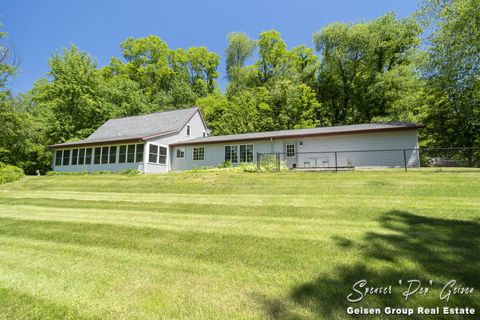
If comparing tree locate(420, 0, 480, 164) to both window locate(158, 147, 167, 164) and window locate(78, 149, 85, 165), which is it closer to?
window locate(158, 147, 167, 164)

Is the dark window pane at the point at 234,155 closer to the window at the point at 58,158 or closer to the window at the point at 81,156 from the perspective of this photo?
the window at the point at 81,156

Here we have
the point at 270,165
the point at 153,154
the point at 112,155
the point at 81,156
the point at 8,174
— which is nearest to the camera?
the point at 270,165

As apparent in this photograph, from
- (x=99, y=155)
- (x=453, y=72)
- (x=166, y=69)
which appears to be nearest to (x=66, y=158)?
(x=99, y=155)

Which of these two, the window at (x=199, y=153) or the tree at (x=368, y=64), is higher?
the tree at (x=368, y=64)

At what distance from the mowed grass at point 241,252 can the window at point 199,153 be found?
1141cm

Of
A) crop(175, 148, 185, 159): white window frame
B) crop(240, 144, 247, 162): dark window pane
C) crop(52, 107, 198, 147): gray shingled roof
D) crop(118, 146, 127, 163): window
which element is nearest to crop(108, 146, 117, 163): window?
crop(118, 146, 127, 163): window

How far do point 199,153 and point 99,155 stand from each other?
28.2 ft

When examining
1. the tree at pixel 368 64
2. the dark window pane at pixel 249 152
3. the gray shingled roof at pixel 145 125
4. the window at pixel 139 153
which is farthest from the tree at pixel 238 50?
the window at pixel 139 153

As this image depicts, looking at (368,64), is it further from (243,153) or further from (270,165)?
(270,165)

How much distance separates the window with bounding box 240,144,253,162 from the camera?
1891 centimetres

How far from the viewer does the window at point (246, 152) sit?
1891 cm

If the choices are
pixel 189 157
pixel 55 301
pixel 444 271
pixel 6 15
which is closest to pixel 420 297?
pixel 444 271

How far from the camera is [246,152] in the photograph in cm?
1908

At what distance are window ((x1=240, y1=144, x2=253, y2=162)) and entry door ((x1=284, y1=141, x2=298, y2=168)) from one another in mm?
2650
